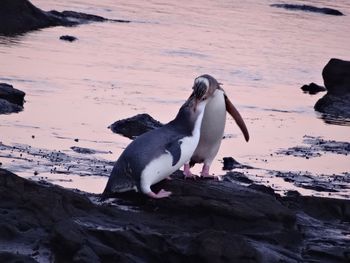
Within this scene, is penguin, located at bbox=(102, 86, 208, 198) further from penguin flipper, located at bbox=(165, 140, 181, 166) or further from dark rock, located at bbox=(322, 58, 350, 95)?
dark rock, located at bbox=(322, 58, 350, 95)

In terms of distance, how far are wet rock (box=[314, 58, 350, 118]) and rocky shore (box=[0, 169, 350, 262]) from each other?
9950mm

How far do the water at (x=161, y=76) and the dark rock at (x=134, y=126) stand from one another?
6.5 inches

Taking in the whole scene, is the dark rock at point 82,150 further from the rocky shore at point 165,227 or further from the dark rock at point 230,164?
the rocky shore at point 165,227

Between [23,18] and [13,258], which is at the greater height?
[13,258]

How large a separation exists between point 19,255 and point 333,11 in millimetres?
40795

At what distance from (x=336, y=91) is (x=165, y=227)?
13293mm

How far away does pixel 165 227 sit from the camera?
8.67m

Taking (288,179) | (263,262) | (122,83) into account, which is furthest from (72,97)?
(263,262)

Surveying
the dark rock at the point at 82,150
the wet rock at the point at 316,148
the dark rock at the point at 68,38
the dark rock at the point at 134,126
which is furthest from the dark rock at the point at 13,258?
the dark rock at the point at 68,38

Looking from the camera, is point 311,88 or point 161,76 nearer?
point 161,76

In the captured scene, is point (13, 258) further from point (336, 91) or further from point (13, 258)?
point (336, 91)

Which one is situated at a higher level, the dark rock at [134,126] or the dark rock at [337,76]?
the dark rock at [134,126]

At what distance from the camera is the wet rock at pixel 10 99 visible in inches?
608

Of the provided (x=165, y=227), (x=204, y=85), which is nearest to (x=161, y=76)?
(x=204, y=85)
